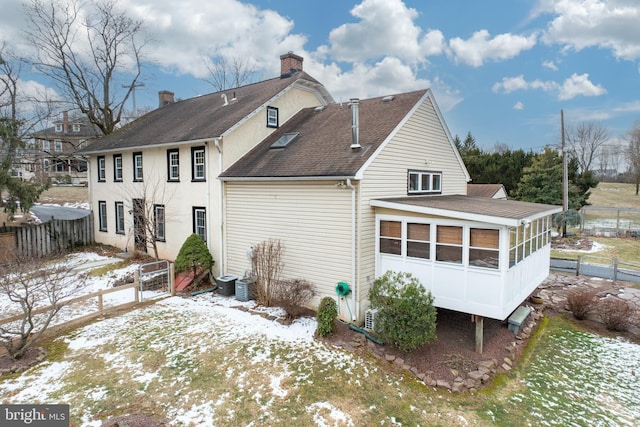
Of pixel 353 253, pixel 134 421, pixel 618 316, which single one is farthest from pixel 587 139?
pixel 134 421

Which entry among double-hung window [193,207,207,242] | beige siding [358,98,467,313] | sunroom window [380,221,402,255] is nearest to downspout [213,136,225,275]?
double-hung window [193,207,207,242]

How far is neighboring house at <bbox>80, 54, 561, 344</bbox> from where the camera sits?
8812 mm

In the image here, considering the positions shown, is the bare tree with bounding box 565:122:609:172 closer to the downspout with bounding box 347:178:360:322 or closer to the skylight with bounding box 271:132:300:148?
the skylight with bounding box 271:132:300:148

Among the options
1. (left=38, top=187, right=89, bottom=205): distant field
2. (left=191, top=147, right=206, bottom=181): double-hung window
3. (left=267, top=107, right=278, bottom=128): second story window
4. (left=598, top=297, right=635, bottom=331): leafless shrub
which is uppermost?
(left=267, top=107, right=278, bottom=128): second story window

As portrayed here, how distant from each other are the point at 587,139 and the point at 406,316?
5898 centimetres

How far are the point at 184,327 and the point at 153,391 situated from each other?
2929 mm

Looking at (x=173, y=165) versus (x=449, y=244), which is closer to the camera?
(x=449, y=244)

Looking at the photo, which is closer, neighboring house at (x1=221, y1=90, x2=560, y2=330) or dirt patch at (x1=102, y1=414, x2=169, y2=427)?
dirt patch at (x1=102, y1=414, x2=169, y2=427)

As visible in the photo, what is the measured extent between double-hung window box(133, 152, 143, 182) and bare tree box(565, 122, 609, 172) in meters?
56.0

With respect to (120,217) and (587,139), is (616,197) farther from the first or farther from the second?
(120,217)

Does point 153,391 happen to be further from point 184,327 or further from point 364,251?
point 364,251

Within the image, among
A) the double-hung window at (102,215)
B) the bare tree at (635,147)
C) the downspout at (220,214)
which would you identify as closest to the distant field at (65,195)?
the double-hung window at (102,215)

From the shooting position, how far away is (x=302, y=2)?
15.9 metres

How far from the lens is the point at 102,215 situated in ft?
62.1
